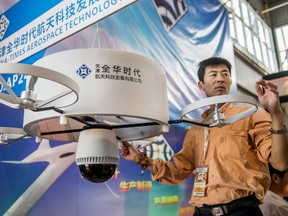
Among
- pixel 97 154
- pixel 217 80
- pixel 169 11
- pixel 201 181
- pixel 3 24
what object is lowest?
pixel 201 181

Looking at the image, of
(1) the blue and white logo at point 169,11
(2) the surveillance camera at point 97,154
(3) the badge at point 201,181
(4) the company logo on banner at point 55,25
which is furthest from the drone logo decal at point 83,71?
(1) the blue and white logo at point 169,11

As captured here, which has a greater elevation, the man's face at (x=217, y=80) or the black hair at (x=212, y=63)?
the black hair at (x=212, y=63)

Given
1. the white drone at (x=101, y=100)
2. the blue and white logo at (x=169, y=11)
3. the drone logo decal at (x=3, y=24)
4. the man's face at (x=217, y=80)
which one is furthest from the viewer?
A: the blue and white logo at (x=169, y=11)

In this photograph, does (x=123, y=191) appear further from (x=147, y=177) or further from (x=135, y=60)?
(x=135, y=60)

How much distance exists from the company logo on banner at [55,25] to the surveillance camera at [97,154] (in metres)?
0.46

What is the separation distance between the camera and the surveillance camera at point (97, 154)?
627mm

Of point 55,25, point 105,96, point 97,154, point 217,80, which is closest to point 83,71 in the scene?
point 105,96

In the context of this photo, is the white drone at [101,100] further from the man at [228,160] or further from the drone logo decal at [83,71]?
the man at [228,160]

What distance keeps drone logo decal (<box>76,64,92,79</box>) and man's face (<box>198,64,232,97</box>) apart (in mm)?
527

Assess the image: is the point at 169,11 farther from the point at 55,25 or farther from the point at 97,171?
the point at 97,171

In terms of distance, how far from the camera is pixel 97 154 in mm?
625

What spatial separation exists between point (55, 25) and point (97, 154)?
72cm

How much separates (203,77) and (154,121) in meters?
0.56

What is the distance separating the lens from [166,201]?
8.74 ft
